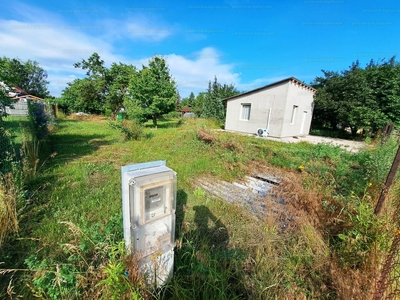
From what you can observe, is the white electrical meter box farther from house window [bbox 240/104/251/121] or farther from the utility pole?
house window [bbox 240/104/251/121]

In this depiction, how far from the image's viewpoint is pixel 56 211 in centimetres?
238

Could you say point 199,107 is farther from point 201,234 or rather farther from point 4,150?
point 201,234

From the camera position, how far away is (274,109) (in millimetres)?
10109

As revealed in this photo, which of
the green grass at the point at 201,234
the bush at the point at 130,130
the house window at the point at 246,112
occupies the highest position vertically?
the house window at the point at 246,112

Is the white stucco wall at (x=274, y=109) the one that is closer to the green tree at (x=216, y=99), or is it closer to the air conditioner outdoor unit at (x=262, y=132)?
the air conditioner outdoor unit at (x=262, y=132)

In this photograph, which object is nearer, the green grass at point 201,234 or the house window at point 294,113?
the green grass at point 201,234

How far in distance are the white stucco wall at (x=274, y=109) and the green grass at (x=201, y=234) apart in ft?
18.5

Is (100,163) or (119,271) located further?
Result: (100,163)

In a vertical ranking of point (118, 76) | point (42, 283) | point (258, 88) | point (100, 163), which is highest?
point (118, 76)

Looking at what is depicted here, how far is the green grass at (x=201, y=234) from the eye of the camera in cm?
140

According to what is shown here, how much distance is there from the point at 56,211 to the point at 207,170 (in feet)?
10.1

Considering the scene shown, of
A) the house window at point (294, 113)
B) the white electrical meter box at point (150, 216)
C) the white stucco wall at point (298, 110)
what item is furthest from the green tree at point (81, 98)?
the white electrical meter box at point (150, 216)

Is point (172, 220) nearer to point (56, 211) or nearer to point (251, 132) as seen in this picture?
point (56, 211)

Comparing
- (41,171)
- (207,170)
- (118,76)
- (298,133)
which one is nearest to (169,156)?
(207,170)
